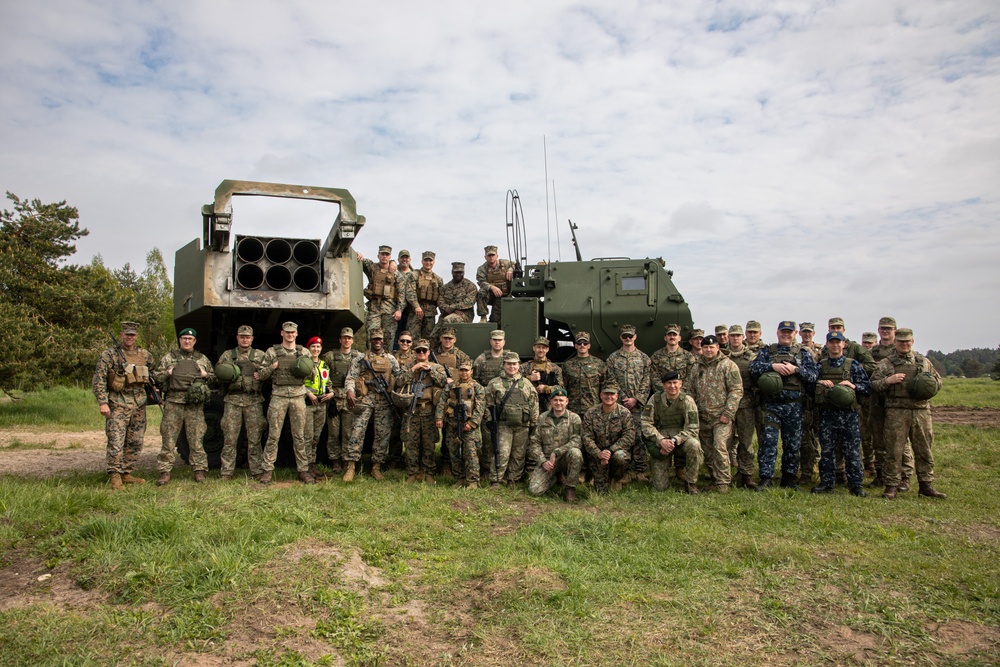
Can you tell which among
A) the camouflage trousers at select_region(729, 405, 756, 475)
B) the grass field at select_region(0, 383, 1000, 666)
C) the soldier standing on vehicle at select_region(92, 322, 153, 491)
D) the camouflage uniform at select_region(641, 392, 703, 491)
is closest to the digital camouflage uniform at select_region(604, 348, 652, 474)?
the camouflage uniform at select_region(641, 392, 703, 491)

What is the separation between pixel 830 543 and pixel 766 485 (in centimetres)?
220

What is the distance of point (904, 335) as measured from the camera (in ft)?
25.2

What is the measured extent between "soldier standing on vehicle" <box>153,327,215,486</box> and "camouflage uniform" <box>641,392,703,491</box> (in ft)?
15.7

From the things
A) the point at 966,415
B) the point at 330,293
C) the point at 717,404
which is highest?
the point at 330,293

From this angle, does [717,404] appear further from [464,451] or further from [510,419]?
[464,451]

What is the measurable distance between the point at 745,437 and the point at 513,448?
261cm

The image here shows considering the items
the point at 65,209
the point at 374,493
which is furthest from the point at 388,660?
the point at 65,209

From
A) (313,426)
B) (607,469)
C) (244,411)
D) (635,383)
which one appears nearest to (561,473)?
(607,469)

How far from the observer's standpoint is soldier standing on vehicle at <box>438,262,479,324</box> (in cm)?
1002

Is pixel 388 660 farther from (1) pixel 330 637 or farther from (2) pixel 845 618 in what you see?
(2) pixel 845 618

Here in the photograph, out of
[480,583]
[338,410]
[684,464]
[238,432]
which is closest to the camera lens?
[480,583]

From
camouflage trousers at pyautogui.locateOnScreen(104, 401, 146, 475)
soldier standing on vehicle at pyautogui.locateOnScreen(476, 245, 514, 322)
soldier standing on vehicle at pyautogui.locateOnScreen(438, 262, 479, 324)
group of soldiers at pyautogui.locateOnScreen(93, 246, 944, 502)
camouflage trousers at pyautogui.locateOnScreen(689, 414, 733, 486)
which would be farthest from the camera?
soldier standing on vehicle at pyautogui.locateOnScreen(476, 245, 514, 322)

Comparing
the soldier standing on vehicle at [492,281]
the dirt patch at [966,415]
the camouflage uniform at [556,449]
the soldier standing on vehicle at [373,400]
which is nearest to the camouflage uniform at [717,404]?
Result: the camouflage uniform at [556,449]

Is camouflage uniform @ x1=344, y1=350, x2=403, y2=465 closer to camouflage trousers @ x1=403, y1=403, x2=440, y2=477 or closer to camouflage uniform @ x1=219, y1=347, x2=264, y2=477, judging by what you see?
camouflage trousers @ x1=403, y1=403, x2=440, y2=477
